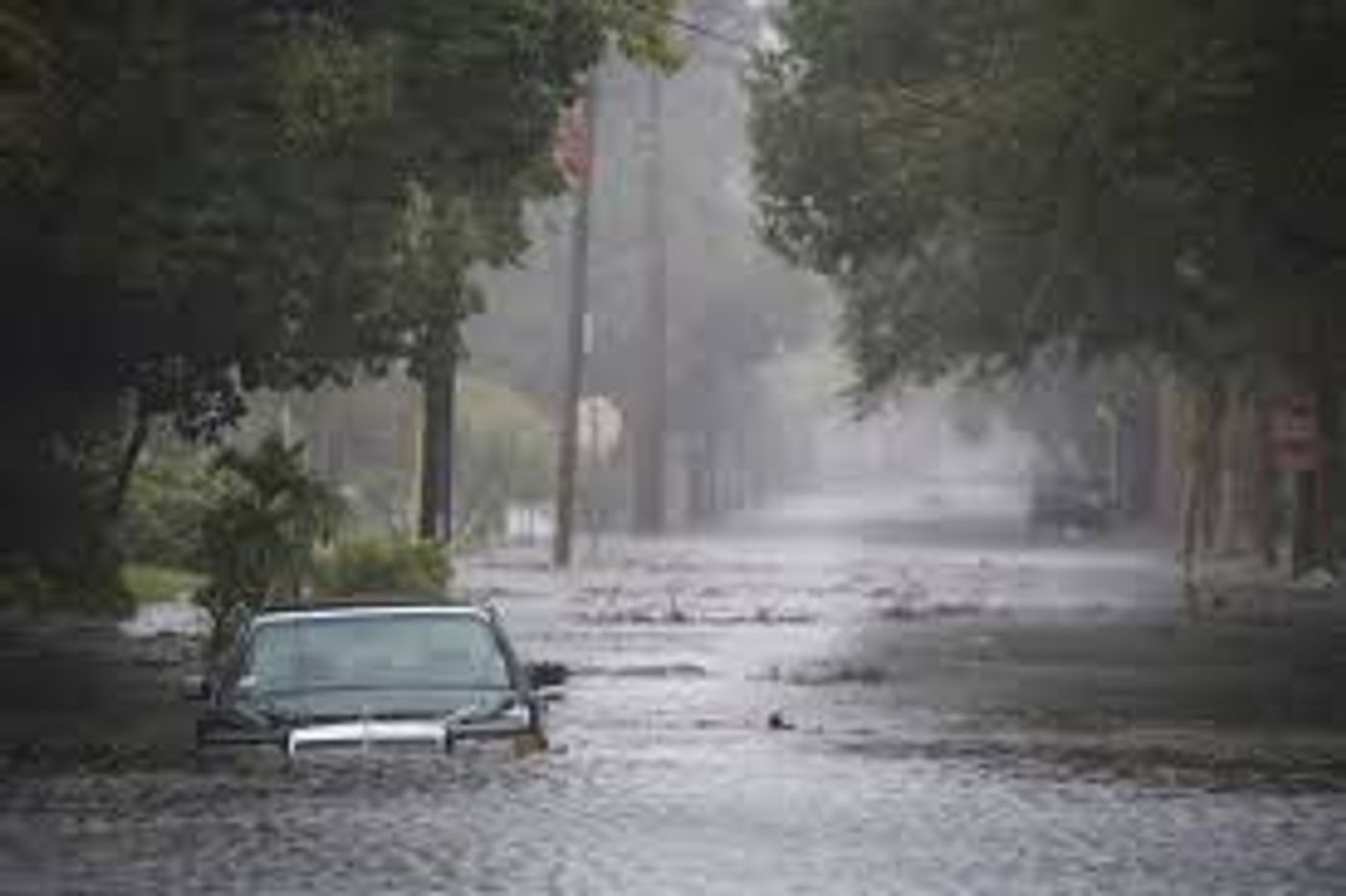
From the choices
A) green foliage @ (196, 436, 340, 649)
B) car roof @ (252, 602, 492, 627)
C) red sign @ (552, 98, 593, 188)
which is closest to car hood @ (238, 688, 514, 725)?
car roof @ (252, 602, 492, 627)

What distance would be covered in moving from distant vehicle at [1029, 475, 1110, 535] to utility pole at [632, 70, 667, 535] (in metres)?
10.5

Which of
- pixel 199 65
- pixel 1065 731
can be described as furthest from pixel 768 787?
pixel 199 65

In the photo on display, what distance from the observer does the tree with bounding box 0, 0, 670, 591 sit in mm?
31781

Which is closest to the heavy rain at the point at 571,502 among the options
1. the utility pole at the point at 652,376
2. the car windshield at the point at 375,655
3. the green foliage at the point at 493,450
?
the car windshield at the point at 375,655

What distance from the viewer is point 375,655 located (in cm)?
2261

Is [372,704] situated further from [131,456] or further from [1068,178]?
[131,456]

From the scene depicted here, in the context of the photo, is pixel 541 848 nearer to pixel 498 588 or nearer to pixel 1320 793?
pixel 1320 793

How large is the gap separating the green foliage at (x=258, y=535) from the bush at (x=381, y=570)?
409 cm

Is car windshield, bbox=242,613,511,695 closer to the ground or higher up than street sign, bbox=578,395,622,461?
closer to the ground

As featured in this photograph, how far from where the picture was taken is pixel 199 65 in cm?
3309

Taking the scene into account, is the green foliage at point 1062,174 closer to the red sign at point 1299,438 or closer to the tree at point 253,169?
the red sign at point 1299,438

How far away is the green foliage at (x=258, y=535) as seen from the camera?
3851cm

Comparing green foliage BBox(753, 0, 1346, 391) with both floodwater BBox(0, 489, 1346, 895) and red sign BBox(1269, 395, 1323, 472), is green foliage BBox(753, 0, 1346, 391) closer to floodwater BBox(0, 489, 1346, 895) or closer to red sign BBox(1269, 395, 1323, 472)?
red sign BBox(1269, 395, 1323, 472)

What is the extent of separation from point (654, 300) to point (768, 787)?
85845 mm
